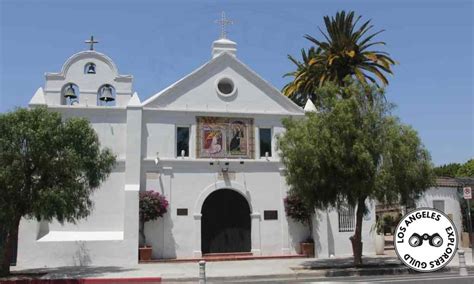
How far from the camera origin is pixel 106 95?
25.5 m

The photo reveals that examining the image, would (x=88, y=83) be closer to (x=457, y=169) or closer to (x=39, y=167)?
(x=39, y=167)

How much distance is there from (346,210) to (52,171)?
49.3 ft

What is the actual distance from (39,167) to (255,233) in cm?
1129

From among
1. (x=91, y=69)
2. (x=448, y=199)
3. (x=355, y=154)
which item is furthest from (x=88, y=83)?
(x=448, y=199)

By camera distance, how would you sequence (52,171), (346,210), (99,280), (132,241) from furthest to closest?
(346,210), (132,241), (52,171), (99,280)

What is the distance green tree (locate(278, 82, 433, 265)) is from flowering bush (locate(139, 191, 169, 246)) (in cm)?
695

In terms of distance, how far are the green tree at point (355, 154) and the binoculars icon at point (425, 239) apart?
53.4ft

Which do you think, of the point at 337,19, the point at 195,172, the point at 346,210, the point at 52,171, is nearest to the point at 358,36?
the point at 337,19

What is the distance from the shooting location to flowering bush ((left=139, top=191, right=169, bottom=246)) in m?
23.2

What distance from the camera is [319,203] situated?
20.3 m

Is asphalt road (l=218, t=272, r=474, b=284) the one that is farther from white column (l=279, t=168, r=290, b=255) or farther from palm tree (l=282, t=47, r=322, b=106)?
palm tree (l=282, t=47, r=322, b=106)

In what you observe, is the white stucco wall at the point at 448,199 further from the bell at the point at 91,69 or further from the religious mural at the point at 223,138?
the bell at the point at 91,69

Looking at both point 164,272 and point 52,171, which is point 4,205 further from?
point 164,272

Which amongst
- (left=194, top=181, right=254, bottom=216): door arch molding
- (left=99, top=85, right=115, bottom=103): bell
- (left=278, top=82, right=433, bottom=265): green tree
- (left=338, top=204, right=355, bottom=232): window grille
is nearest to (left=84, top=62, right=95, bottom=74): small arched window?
(left=99, top=85, right=115, bottom=103): bell
